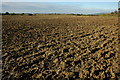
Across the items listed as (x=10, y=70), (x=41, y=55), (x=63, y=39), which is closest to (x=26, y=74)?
(x=10, y=70)

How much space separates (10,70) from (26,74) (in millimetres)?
956

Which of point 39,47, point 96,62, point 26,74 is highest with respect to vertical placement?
point 39,47

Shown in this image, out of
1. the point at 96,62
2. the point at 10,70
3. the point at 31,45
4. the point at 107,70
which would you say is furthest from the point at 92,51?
the point at 10,70

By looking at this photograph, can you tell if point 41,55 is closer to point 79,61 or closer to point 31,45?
point 31,45

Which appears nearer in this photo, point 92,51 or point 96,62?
point 96,62

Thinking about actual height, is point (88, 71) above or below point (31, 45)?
below

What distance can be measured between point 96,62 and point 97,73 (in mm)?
975

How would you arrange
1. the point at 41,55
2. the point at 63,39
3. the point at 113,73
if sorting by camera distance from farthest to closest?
the point at 63,39 < the point at 41,55 < the point at 113,73

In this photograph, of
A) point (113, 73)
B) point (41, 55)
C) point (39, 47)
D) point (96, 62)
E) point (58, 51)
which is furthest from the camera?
point (39, 47)

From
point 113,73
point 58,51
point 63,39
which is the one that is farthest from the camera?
point 63,39

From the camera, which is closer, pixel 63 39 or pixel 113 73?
pixel 113 73

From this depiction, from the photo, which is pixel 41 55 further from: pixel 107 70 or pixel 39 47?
pixel 107 70

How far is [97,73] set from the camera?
620cm

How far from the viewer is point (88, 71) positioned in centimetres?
630
